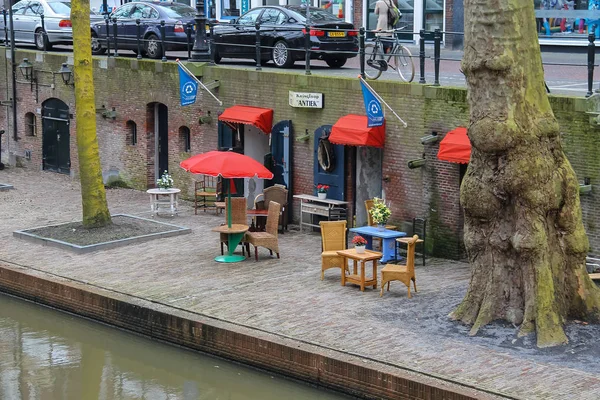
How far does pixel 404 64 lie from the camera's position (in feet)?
73.0

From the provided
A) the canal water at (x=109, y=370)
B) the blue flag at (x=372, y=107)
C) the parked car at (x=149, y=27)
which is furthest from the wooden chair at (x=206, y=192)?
the canal water at (x=109, y=370)

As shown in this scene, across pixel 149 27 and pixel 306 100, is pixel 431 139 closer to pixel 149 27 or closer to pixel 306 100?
pixel 306 100

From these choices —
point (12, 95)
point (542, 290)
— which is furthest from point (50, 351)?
point (12, 95)

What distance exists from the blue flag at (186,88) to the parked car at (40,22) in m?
7.43

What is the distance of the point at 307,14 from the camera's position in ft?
87.8

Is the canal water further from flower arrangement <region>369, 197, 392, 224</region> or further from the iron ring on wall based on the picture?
the iron ring on wall

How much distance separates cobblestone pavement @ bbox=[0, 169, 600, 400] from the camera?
48.3ft

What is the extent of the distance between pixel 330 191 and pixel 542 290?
801 centimetres

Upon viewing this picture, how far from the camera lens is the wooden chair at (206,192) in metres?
25.5

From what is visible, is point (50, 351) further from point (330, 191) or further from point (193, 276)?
point (330, 191)

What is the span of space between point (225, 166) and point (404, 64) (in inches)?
164

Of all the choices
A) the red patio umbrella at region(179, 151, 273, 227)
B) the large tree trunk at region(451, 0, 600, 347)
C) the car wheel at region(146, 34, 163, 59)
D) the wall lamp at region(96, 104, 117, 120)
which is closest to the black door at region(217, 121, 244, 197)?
the wall lamp at region(96, 104, 117, 120)

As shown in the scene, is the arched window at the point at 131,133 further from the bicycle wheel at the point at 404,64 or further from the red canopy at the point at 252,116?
the bicycle wheel at the point at 404,64

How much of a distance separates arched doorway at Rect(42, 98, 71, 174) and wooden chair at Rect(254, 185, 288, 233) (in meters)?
8.52
